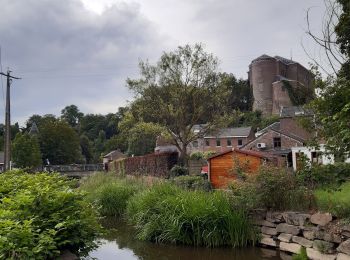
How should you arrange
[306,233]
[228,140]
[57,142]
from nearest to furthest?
[306,233] < [228,140] < [57,142]

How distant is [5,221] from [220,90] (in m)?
29.3

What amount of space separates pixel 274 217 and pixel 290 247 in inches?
34.7

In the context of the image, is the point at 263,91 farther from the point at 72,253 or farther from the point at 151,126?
the point at 72,253

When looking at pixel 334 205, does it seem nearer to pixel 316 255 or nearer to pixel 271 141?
pixel 316 255

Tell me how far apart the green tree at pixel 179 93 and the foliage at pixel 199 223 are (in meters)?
19.9

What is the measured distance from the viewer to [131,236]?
12820 millimetres

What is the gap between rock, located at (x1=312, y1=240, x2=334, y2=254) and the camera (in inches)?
352

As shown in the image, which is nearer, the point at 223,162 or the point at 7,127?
the point at 223,162

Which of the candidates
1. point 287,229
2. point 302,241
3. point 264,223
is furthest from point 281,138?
point 302,241

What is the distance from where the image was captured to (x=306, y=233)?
382 inches

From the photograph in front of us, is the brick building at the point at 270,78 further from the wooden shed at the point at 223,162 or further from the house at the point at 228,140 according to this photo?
the wooden shed at the point at 223,162

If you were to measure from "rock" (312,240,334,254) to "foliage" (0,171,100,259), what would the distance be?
5.26 meters

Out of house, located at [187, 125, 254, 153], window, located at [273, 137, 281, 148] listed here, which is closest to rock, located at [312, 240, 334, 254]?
window, located at [273, 137, 281, 148]

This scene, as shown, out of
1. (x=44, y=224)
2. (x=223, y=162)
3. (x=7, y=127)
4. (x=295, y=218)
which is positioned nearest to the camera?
(x=44, y=224)
